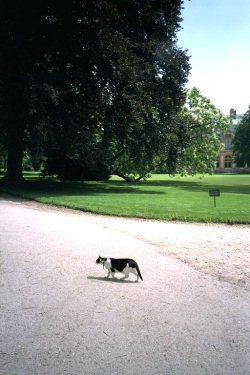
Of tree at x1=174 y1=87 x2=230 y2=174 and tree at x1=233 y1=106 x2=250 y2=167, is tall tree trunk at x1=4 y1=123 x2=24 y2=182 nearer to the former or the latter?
tree at x1=174 y1=87 x2=230 y2=174

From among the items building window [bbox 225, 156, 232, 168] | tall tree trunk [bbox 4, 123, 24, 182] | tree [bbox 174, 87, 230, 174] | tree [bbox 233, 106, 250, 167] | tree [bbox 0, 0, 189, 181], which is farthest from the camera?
building window [bbox 225, 156, 232, 168]

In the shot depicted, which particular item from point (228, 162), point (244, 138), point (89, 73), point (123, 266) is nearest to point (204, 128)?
point (244, 138)

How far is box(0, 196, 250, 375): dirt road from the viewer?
3.18 metres

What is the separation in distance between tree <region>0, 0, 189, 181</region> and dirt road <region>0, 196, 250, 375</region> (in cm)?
1270

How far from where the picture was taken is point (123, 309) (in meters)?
4.21

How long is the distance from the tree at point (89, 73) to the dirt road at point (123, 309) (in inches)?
500

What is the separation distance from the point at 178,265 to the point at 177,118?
19.2m

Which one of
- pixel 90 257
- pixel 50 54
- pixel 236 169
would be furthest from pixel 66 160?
pixel 236 169

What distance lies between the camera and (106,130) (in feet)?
73.5

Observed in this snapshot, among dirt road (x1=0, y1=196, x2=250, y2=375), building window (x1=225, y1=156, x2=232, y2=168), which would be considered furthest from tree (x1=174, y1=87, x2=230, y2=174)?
building window (x1=225, y1=156, x2=232, y2=168)

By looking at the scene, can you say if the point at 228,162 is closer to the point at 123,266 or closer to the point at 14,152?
the point at 14,152

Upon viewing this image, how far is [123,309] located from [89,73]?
17.5 meters

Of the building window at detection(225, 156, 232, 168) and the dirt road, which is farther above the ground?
the building window at detection(225, 156, 232, 168)

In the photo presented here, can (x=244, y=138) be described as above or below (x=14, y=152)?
above
